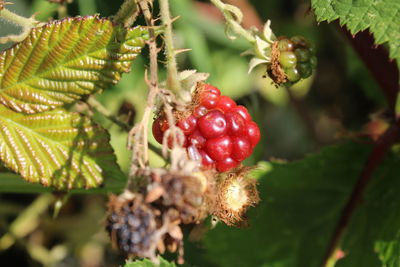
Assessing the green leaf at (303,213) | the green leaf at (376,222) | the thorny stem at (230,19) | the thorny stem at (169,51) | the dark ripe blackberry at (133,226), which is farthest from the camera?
the green leaf at (303,213)

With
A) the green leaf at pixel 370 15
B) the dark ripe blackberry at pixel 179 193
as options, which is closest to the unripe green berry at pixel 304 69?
the green leaf at pixel 370 15

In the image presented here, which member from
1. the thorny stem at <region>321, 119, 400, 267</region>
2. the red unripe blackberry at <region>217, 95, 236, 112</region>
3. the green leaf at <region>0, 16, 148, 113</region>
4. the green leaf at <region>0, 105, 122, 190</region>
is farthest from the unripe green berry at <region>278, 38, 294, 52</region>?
the thorny stem at <region>321, 119, 400, 267</region>

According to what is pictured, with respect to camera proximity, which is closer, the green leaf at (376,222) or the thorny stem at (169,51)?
the thorny stem at (169,51)

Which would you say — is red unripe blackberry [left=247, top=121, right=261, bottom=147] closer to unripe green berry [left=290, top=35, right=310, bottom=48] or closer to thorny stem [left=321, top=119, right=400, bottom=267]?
unripe green berry [left=290, top=35, right=310, bottom=48]

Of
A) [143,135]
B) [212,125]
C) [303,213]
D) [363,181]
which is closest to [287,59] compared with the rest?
[212,125]

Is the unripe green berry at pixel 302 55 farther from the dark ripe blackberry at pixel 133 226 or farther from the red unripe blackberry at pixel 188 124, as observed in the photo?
the dark ripe blackberry at pixel 133 226

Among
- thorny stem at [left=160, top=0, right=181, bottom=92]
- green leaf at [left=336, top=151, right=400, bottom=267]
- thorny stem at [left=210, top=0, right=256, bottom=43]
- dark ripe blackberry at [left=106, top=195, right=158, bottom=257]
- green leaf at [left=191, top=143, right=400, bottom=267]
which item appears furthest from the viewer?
green leaf at [left=191, top=143, right=400, bottom=267]
